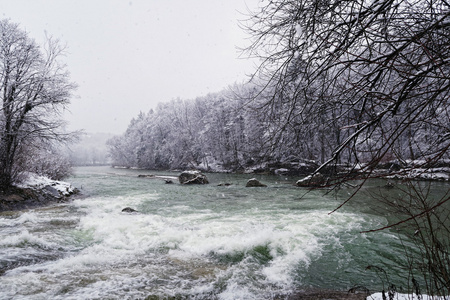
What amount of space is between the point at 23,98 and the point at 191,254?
540 inches

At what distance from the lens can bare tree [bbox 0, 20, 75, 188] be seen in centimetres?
1326

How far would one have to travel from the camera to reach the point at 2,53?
13398 mm

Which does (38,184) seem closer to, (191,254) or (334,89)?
(191,254)

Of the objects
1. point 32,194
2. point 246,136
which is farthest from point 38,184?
point 246,136

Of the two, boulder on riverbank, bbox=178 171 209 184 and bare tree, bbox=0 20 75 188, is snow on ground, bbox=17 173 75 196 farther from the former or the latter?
boulder on riverbank, bbox=178 171 209 184

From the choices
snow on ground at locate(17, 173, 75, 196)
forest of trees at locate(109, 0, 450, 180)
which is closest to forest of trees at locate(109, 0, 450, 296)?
forest of trees at locate(109, 0, 450, 180)

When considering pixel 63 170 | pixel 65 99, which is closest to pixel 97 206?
pixel 65 99

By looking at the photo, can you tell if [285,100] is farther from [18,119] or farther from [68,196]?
[68,196]

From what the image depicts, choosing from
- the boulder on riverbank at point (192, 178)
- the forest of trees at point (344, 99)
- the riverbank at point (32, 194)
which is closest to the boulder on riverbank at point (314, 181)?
the forest of trees at point (344, 99)

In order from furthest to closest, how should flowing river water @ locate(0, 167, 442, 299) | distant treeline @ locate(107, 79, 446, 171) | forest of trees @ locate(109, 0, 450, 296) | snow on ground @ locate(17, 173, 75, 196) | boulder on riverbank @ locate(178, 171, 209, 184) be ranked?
boulder on riverbank @ locate(178, 171, 209, 184)
snow on ground @ locate(17, 173, 75, 196)
flowing river water @ locate(0, 167, 442, 299)
distant treeline @ locate(107, 79, 446, 171)
forest of trees @ locate(109, 0, 450, 296)

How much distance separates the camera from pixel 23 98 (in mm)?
13930

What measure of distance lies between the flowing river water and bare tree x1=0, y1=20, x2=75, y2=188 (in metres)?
4.79

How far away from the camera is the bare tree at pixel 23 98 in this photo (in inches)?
522

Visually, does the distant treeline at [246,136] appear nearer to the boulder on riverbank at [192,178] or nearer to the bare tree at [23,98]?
the boulder on riverbank at [192,178]
